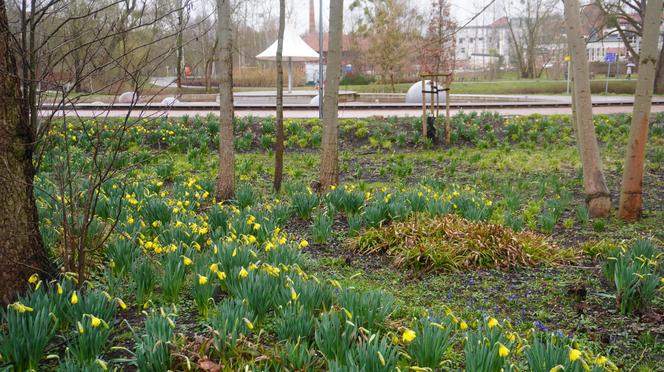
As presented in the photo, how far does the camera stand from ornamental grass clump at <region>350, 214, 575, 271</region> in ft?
17.7

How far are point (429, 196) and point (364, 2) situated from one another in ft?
116

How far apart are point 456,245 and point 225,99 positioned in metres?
3.15

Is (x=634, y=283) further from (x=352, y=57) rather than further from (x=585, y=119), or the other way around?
(x=352, y=57)

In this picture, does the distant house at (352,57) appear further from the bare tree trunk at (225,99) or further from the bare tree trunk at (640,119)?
the bare tree trunk at (640,119)

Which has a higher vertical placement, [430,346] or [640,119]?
[640,119]

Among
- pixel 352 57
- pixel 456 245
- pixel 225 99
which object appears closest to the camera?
pixel 456 245

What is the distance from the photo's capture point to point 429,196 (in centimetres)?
711

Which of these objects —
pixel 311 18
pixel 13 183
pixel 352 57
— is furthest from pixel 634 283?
pixel 311 18

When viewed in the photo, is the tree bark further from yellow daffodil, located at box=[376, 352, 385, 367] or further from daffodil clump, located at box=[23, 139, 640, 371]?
yellow daffodil, located at box=[376, 352, 385, 367]

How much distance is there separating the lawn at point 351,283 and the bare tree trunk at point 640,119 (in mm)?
250

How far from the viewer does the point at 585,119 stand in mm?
6922

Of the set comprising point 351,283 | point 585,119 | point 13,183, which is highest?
point 585,119

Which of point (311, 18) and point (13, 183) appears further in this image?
point (311, 18)

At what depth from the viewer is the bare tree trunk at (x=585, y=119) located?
6.82 meters
